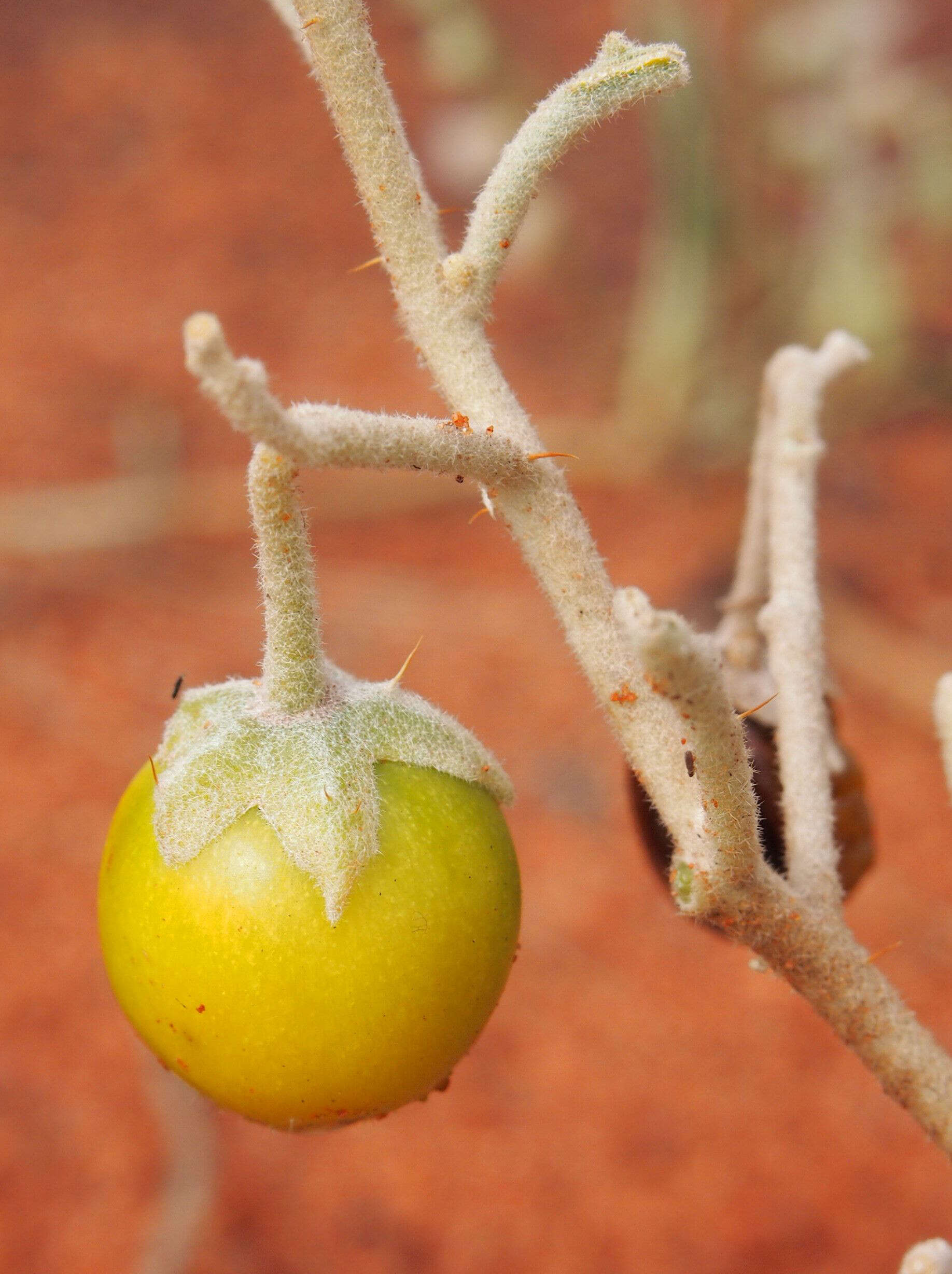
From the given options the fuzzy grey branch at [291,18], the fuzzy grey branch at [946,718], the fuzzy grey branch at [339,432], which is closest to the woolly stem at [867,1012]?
the fuzzy grey branch at [946,718]

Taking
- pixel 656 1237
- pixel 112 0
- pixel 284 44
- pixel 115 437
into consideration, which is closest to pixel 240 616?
pixel 115 437

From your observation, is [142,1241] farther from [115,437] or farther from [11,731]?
[115,437]

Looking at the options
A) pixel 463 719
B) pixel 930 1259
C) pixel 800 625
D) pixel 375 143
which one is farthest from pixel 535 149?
pixel 463 719

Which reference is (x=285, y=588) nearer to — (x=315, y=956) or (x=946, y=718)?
(x=315, y=956)

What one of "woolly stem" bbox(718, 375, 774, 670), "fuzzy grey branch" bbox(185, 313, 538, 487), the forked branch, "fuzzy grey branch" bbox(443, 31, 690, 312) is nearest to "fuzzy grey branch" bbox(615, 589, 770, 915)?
the forked branch

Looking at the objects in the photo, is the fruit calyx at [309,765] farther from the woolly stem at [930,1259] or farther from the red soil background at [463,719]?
the woolly stem at [930,1259]

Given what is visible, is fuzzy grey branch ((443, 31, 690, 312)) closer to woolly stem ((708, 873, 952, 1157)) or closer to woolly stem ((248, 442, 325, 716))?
woolly stem ((248, 442, 325, 716))
